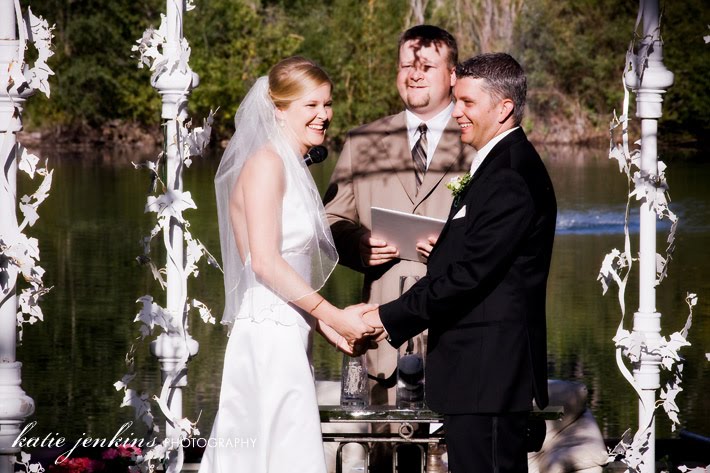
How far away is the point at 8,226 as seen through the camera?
13.5 ft

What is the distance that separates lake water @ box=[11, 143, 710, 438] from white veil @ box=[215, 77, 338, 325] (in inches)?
151

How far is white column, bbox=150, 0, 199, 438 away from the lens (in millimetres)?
4270

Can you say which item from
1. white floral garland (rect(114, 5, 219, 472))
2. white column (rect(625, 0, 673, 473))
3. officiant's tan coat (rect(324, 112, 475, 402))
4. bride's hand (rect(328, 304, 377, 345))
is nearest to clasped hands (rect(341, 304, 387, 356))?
bride's hand (rect(328, 304, 377, 345))

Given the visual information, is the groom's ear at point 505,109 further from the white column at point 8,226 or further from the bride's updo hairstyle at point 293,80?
the white column at point 8,226

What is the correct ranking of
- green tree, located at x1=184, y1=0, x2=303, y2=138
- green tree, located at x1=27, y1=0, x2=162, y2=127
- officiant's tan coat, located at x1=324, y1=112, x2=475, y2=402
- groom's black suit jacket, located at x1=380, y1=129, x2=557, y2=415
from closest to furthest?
groom's black suit jacket, located at x1=380, y1=129, x2=557, y2=415 < officiant's tan coat, located at x1=324, y1=112, x2=475, y2=402 < green tree, located at x1=27, y1=0, x2=162, y2=127 < green tree, located at x1=184, y1=0, x2=303, y2=138

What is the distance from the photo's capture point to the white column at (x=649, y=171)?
14.0 ft

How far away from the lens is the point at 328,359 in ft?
35.0

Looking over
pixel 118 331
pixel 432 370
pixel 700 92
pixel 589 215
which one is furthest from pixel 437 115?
pixel 700 92

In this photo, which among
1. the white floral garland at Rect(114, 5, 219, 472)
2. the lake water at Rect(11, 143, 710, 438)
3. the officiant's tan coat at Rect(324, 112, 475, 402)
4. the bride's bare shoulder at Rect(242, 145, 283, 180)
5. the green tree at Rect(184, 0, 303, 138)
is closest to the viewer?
the bride's bare shoulder at Rect(242, 145, 283, 180)

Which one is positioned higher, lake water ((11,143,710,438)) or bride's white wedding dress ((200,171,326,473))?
bride's white wedding dress ((200,171,326,473))

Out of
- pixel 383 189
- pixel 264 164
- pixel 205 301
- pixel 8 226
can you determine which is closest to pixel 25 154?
pixel 8 226

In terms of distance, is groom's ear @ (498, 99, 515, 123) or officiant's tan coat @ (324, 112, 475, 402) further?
officiant's tan coat @ (324, 112, 475, 402)

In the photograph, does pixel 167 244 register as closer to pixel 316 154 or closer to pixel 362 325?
pixel 316 154

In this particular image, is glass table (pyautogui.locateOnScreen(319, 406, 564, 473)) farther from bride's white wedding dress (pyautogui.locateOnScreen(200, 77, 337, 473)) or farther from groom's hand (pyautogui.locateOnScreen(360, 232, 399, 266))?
groom's hand (pyautogui.locateOnScreen(360, 232, 399, 266))
